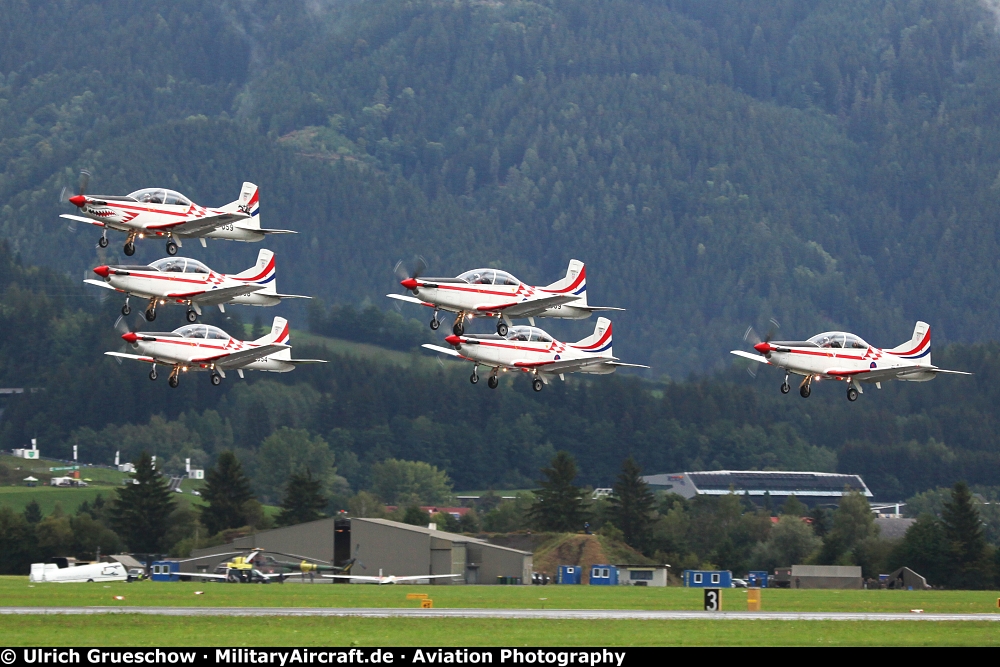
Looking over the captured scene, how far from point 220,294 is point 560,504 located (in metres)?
103

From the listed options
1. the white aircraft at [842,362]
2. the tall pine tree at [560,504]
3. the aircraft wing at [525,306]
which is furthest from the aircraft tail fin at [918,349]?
the tall pine tree at [560,504]

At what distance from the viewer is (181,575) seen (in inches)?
5497

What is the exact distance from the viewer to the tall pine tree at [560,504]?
18962 cm

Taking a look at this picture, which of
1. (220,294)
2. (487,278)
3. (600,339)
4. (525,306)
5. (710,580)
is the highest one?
(487,278)

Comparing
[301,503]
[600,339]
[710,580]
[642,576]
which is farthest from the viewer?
[301,503]

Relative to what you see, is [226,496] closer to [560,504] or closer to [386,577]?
[560,504]

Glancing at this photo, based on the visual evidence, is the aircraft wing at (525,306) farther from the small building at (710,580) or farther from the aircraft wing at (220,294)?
the small building at (710,580)

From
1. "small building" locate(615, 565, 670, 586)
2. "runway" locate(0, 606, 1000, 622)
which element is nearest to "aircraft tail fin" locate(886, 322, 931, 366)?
"runway" locate(0, 606, 1000, 622)

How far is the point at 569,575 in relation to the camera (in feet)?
515

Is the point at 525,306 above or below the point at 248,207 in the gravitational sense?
below

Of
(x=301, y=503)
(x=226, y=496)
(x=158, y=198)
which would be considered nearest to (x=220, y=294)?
(x=158, y=198)

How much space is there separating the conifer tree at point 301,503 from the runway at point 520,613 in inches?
3593
